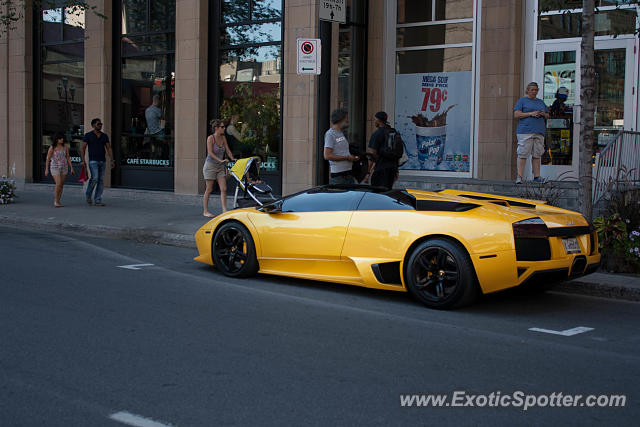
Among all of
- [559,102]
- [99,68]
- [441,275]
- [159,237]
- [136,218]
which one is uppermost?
[99,68]

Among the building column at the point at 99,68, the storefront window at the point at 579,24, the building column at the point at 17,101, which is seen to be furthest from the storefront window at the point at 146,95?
the storefront window at the point at 579,24

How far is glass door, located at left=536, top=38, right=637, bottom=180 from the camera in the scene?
13.0 metres

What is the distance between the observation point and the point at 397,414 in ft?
13.7

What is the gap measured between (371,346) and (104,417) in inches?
89.2

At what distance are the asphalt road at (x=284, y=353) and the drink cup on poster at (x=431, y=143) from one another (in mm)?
7476

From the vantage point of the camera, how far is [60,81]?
69.7 ft

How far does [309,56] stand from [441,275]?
5.45 m

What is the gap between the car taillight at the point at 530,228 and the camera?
265 inches

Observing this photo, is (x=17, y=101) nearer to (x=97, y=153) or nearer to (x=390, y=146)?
(x=97, y=153)

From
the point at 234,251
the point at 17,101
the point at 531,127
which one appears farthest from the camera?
the point at 17,101

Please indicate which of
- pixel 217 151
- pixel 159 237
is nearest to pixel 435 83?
pixel 217 151

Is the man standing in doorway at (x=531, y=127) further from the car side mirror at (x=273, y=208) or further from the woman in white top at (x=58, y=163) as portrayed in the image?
the woman in white top at (x=58, y=163)

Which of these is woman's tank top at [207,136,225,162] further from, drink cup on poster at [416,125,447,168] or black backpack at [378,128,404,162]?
drink cup on poster at [416,125,447,168]

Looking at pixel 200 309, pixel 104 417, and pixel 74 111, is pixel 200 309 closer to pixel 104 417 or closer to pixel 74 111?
pixel 104 417
